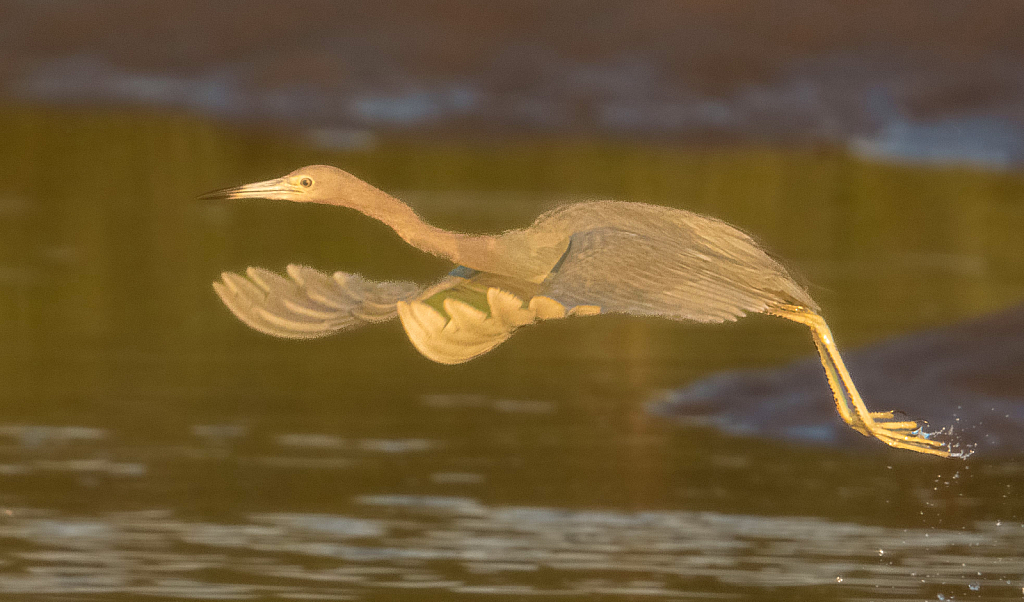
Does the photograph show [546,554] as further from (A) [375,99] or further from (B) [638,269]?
(A) [375,99]

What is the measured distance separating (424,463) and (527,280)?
1000 cm

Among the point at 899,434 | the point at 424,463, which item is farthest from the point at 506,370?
the point at 899,434

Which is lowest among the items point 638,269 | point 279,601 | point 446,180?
point 279,601

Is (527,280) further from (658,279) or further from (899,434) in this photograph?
(899,434)

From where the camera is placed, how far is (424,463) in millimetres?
23406

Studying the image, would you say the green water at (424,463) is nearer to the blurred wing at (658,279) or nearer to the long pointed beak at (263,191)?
the blurred wing at (658,279)

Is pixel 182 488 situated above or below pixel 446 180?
below

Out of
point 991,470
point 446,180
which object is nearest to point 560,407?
point 991,470

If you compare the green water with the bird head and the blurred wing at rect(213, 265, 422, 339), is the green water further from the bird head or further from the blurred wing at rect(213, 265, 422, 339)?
the bird head

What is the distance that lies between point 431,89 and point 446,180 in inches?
325

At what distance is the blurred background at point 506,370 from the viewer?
739 inches

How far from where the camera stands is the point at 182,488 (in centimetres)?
2181

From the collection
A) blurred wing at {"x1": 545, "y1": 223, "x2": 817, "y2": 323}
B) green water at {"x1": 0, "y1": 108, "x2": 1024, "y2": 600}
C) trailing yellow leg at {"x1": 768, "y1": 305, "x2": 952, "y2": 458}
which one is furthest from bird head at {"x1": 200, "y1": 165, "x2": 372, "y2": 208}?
trailing yellow leg at {"x1": 768, "y1": 305, "x2": 952, "y2": 458}

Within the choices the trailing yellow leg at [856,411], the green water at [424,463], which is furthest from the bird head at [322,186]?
the trailing yellow leg at [856,411]
